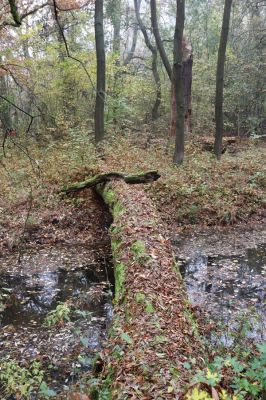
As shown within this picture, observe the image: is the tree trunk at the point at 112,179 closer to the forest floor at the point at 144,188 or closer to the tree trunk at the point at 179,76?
the forest floor at the point at 144,188

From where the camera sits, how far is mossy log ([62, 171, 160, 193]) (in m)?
9.75

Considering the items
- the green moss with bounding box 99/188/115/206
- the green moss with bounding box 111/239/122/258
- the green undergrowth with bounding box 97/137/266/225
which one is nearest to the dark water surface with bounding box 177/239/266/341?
the green moss with bounding box 111/239/122/258

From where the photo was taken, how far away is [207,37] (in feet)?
84.1

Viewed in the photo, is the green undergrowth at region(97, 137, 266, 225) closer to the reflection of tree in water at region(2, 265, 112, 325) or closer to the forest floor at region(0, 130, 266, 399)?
the forest floor at region(0, 130, 266, 399)

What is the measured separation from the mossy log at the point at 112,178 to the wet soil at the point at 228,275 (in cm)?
168

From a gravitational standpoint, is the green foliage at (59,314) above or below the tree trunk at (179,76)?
below

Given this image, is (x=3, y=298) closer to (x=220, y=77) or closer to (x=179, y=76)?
(x=179, y=76)

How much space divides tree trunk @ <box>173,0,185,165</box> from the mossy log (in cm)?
370

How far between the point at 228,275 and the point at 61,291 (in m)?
3.13

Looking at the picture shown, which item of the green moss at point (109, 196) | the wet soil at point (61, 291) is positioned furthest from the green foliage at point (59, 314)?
the green moss at point (109, 196)

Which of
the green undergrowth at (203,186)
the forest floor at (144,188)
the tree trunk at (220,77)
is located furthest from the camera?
the tree trunk at (220,77)

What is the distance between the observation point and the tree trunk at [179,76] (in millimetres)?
12352

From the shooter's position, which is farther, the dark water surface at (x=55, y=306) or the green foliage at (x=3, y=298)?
the green foliage at (x=3, y=298)

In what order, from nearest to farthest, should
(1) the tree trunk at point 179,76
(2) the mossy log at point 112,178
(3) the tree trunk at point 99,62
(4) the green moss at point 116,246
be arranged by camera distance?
(4) the green moss at point 116,246 < (2) the mossy log at point 112,178 < (1) the tree trunk at point 179,76 < (3) the tree trunk at point 99,62
